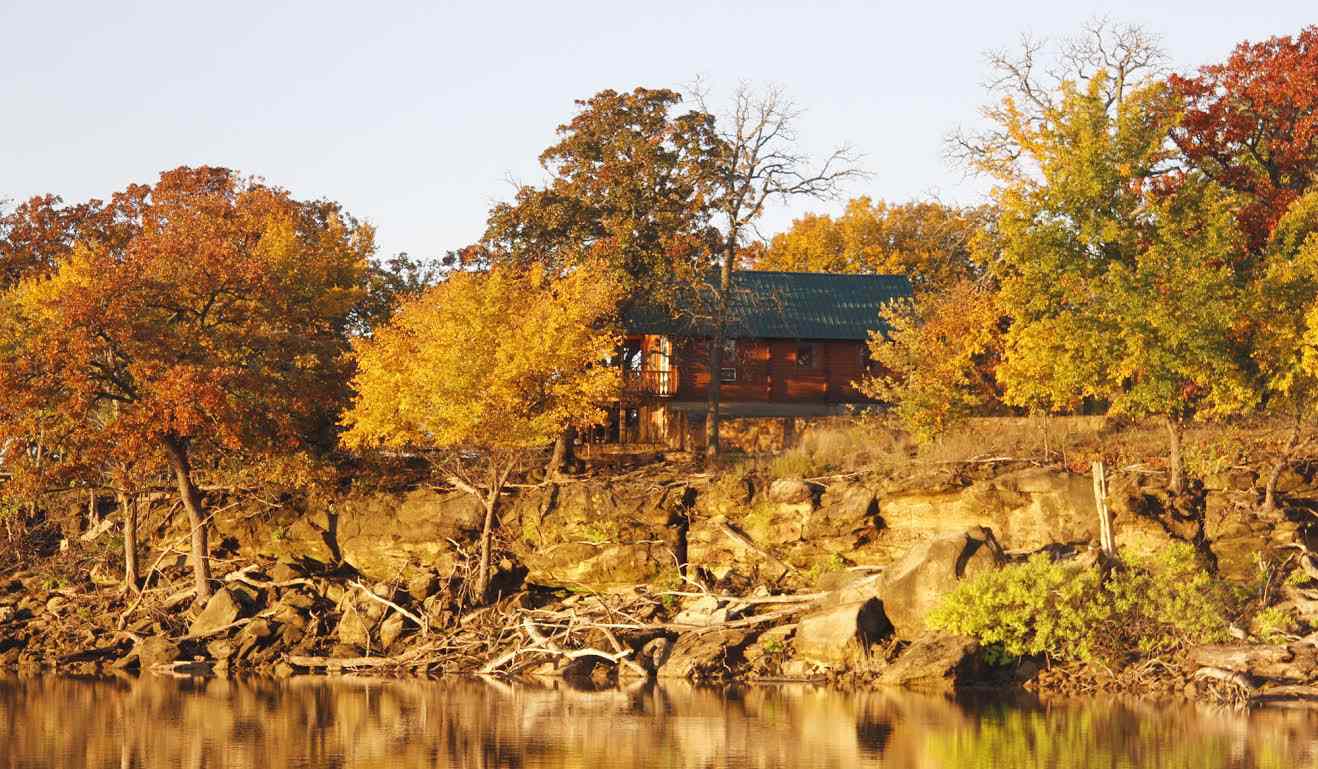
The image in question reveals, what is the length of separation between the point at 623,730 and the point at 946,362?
2003 cm

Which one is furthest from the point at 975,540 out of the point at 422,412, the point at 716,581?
the point at 422,412

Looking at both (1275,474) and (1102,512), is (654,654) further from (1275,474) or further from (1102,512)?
(1275,474)

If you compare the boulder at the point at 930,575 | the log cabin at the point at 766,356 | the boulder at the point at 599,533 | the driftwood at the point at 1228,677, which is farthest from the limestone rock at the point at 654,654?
the log cabin at the point at 766,356

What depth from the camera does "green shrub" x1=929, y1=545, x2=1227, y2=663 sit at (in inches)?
1297

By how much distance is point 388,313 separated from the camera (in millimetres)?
53344

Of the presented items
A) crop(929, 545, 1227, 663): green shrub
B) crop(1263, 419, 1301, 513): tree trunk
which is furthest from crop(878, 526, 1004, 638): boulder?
crop(1263, 419, 1301, 513): tree trunk

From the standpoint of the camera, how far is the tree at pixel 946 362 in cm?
4450

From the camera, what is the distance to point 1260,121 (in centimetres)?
4406

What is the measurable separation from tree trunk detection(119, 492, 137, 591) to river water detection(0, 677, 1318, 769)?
10168mm

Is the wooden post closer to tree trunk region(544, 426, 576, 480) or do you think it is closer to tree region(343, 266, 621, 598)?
tree region(343, 266, 621, 598)

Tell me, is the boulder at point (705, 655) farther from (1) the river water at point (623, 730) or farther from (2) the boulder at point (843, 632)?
(2) the boulder at point (843, 632)

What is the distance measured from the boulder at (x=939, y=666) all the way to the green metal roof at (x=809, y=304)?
773 inches

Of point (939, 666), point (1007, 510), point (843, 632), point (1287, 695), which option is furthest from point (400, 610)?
point (1287, 695)

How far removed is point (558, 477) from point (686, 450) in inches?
205
